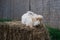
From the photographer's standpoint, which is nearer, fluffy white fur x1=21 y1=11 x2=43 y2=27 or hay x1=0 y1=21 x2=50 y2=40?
hay x1=0 y1=21 x2=50 y2=40

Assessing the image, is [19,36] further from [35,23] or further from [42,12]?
[42,12]

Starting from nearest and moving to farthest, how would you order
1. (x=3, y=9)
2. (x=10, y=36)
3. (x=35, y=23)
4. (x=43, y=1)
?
(x=10, y=36) → (x=35, y=23) → (x=43, y=1) → (x=3, y=9)

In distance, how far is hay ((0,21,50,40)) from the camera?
3751 millimetres

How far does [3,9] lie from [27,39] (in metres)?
4.95

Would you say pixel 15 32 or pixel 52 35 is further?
pixel 52 35

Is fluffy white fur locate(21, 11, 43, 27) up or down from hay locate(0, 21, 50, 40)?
up

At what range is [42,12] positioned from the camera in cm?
749

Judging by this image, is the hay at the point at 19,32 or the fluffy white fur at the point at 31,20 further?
the fluffy white fur at the point at 31,20

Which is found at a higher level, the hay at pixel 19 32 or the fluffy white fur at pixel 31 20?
the fluffy white fur at pixel 31 20

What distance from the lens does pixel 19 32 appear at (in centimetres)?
387

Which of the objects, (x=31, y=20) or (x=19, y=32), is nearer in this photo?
(x=19, y=32)

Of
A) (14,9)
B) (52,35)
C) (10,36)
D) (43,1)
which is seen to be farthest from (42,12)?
(10,36)

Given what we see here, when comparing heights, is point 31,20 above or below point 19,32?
above

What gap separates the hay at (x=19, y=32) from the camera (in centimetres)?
375
